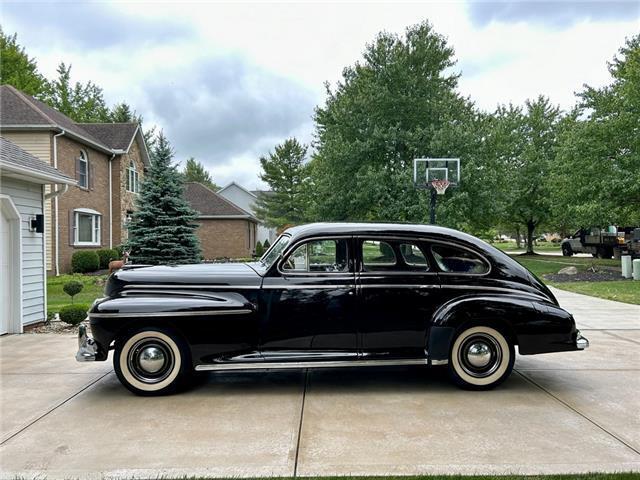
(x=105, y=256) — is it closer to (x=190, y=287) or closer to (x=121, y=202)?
(x=121, y=202)

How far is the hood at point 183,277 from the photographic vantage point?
4887mm

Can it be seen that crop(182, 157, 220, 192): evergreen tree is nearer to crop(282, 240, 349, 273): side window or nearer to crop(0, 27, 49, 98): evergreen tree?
crop(0, 27, 49, 98): evergreen tree

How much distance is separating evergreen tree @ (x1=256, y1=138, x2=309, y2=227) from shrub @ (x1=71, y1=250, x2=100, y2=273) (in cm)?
2828

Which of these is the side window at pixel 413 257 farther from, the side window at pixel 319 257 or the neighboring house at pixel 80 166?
the neighboring house at pixel 80 166

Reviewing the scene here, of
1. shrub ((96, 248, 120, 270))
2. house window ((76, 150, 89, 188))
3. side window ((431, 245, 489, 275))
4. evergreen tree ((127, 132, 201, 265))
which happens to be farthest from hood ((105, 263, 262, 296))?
house window ((76, 150, 89, 188))

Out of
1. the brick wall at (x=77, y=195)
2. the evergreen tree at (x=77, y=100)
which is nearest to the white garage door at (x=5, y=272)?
the brick wall at (x=77, y=195)

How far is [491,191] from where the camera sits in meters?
24.5

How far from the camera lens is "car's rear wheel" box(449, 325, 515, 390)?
16.0 ft

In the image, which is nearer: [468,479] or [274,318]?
[468,479]

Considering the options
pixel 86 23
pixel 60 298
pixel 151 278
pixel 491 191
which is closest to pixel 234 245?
pixel 491 191

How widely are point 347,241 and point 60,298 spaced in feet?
36.1

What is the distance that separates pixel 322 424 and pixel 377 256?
1801mm

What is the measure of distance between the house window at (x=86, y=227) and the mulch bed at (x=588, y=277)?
19.1 meters

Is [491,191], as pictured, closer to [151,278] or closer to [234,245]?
[234,245]
